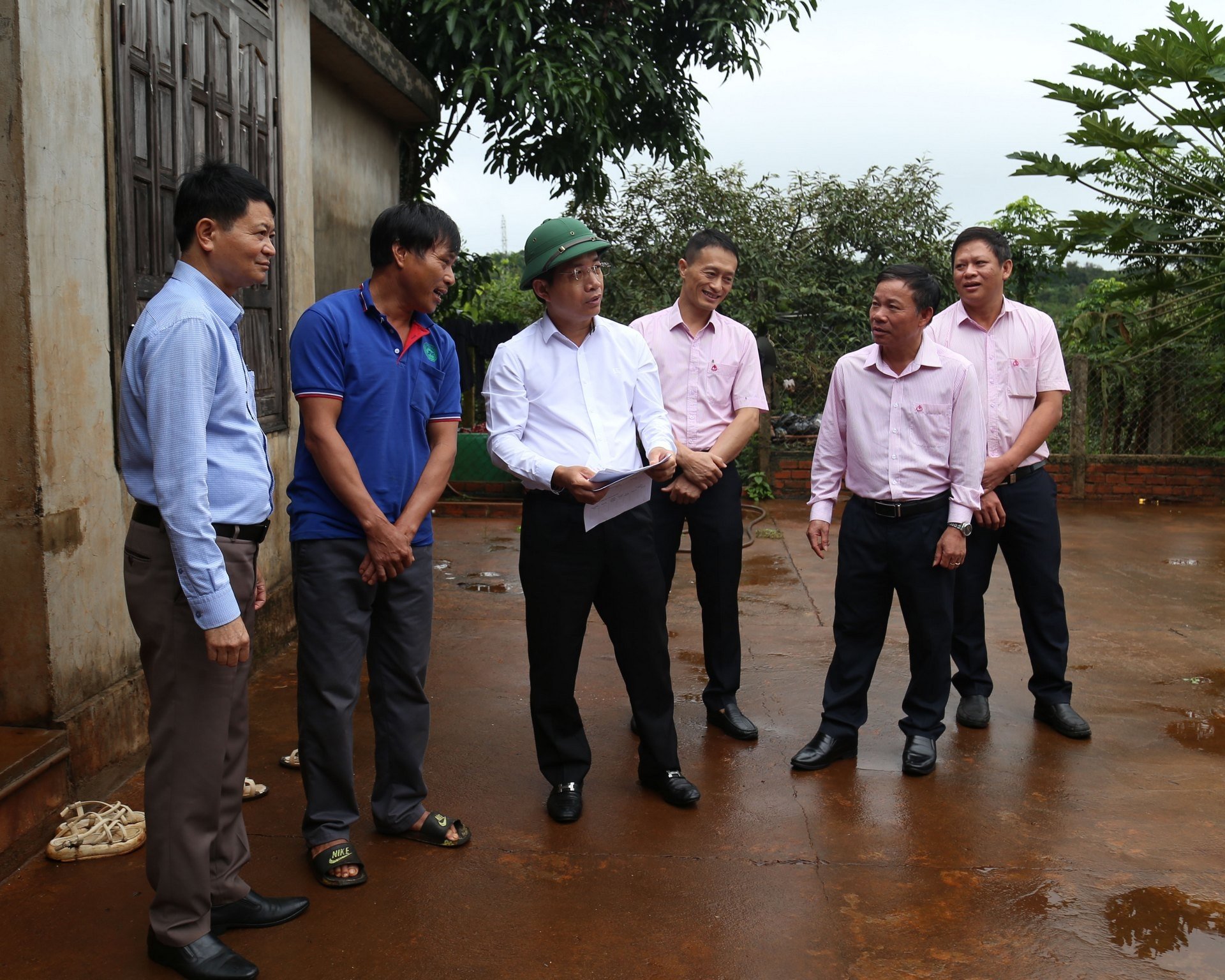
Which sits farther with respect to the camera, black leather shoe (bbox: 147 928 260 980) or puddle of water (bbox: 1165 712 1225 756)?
puddle of water (bbox: 1165 712 1225 756)

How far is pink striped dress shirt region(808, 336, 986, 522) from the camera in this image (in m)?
3.80

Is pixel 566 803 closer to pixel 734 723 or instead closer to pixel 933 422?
pixel 734 723

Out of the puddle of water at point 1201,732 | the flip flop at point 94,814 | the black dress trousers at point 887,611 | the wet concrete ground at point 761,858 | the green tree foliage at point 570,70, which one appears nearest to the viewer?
the wet concrete ground at point 761,858

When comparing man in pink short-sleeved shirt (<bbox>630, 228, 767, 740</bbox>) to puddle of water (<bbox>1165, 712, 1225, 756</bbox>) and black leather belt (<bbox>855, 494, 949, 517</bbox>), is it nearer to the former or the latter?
black leather belt (<bbox>855, 494, 949, 517</bbox>)

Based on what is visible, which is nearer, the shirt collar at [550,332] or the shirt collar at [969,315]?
the shirt collar at [550,332]

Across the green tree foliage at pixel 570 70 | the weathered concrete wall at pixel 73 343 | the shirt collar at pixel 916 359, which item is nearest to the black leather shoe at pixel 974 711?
the shirt collar at pixel 916 359

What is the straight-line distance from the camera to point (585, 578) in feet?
11.3

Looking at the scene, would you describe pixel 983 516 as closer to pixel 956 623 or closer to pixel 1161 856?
pixel 956 623

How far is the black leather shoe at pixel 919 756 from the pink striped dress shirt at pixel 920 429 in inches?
30.6

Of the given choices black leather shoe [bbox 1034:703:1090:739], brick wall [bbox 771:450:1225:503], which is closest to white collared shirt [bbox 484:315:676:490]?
black leather shoe [bbox 1034:703:1090:739]

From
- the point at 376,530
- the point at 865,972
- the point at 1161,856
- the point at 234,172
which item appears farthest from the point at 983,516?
the point at 234,172

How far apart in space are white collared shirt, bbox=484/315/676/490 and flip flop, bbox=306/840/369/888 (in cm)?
114

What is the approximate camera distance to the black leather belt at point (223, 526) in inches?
98.8

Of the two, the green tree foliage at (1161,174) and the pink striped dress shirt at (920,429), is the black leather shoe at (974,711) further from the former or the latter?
the green tree foliage at (1161,174)
